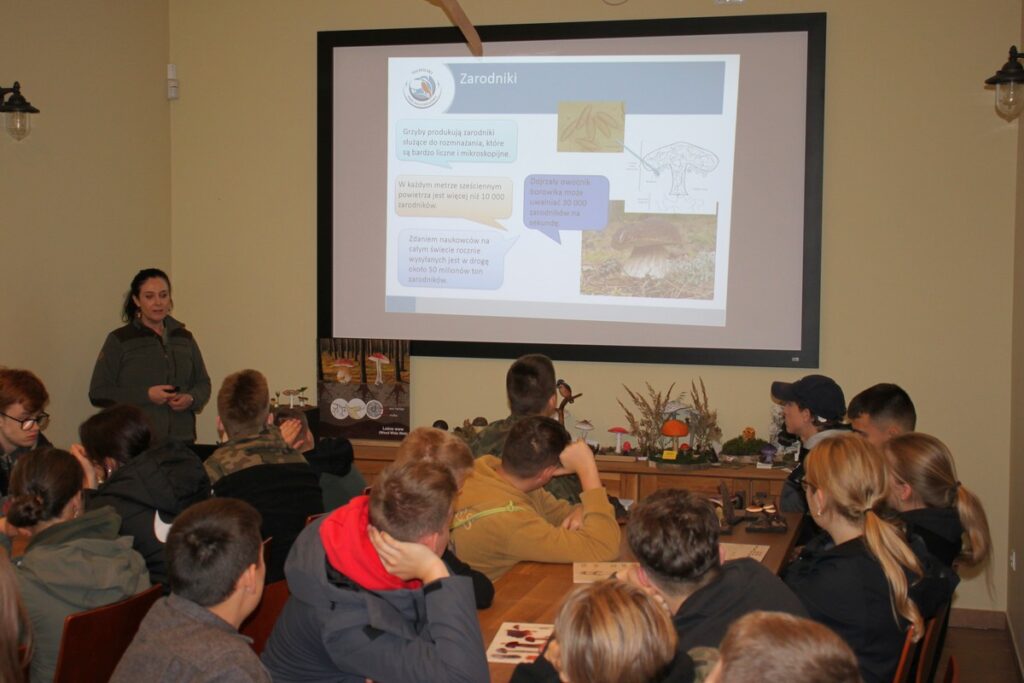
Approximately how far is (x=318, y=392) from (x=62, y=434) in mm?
1426

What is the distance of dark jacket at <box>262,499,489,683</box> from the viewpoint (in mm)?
2066

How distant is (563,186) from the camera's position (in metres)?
5.79

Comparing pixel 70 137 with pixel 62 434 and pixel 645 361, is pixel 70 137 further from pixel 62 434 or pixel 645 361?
pixel 645 361

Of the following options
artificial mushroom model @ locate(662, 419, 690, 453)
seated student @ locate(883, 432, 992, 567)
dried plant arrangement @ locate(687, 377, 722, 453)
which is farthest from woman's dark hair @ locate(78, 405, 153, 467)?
dried plant arrangement @ locate(687, 377, 722, 453)

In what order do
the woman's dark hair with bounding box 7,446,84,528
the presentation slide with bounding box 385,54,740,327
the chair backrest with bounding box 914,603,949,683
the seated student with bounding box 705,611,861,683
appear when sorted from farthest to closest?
the presentation slide with bounding box 385,54,740,327 → the woman's dark hair with bounding box 7,446,84,528 → the chair backrest with bounding box 914,603,949,683 → the seated student with bounding box 705,611,861,683

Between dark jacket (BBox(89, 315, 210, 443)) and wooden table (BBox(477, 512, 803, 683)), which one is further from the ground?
dark jacket (BBox(89, 315, 210, 443))

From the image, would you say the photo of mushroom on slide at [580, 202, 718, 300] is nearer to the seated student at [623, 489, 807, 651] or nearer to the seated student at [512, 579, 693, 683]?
the seated student at [623, 489, 807, 651]

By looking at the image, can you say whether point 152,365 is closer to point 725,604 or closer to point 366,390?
point 366,390

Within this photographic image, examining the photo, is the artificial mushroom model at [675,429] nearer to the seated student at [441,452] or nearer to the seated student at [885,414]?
the seated student at [885,414]

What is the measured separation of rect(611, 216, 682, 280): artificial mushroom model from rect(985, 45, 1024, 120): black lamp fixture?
5.70 feet

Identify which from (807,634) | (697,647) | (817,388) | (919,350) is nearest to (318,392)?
(817,388)

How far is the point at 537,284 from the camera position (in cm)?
585

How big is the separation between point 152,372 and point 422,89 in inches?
88.0

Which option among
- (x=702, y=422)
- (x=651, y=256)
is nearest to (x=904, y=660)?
(x=702, y=422)
